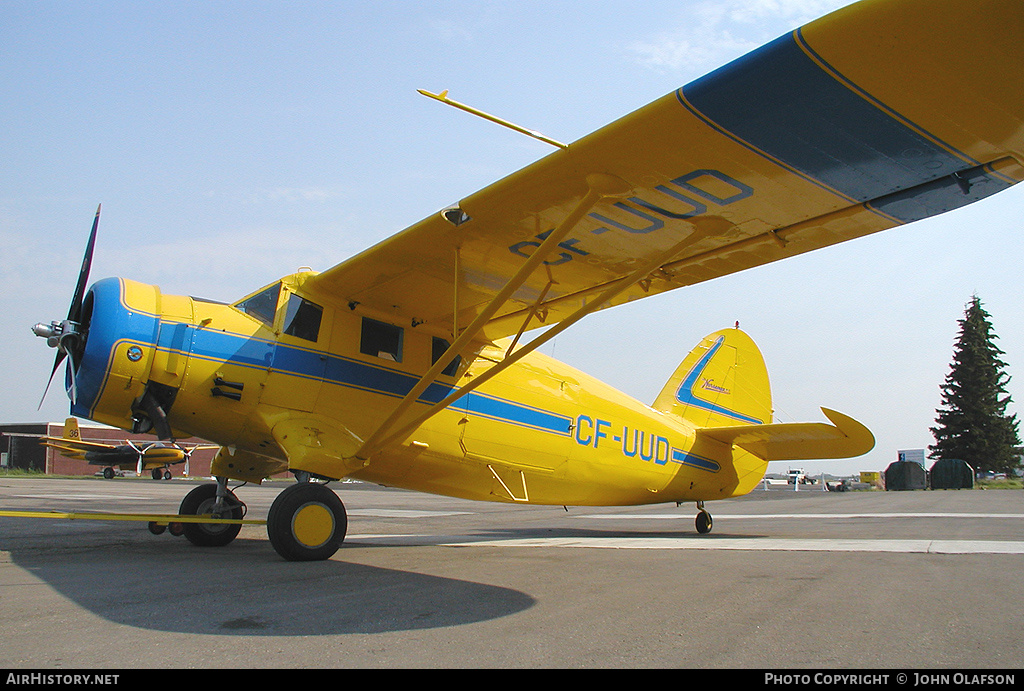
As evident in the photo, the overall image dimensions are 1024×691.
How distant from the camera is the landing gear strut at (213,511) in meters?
7.34

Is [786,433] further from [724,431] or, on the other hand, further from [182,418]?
[182,418]

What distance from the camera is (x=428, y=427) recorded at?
7211mm

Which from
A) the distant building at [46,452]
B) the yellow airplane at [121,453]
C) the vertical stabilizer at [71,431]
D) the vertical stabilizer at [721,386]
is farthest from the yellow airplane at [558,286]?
the distant building at [46,452]

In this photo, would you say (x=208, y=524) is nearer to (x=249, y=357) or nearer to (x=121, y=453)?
(x=249, y=357)

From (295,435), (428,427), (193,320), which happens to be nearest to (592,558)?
(428,427)

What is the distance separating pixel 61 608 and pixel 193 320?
3101 millimetres

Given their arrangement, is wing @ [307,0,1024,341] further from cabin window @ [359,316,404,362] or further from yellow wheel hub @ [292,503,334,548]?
yellow wheel hub @ [292,503,334,548]

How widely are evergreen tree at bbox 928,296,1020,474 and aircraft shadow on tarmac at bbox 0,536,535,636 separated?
195 ft

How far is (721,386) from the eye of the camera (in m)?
11.6


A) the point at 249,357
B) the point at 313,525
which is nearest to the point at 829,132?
the point at 313,525

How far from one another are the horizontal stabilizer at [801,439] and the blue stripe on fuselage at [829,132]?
4.34 m

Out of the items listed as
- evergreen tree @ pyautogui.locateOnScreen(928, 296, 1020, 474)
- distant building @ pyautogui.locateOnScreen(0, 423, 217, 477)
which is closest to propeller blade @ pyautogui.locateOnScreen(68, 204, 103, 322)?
distant building @ pyautogui.locateOnScreen(0, 423, 217, 477)

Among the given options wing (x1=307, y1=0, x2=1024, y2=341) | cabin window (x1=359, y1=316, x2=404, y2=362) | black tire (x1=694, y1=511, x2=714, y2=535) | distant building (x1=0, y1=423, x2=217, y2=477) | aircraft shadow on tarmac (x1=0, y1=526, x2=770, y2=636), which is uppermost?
wing (x1=307, y1=0, x2=1024, y2=341)

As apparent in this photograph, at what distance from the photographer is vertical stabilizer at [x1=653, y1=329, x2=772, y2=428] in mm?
11141
